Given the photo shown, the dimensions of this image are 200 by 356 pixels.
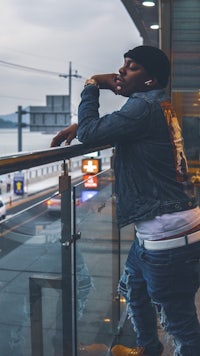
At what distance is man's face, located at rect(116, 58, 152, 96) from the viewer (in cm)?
171

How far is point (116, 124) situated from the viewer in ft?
5.28

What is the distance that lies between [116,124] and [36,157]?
29 cm

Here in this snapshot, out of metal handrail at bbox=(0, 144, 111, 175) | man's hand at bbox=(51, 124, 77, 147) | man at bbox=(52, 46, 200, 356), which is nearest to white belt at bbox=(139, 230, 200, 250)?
man at bbox=(52, 46, 200, 356)

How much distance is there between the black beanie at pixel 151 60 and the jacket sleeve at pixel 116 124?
0.43 feet

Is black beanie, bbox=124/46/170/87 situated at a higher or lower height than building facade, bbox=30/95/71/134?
lower

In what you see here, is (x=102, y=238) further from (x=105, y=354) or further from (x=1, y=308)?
(x=1, y=308)

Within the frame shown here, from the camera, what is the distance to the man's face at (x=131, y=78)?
1710mm

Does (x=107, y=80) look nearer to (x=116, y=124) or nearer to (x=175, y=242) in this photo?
(x=116, y=124)

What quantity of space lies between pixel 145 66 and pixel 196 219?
55cm

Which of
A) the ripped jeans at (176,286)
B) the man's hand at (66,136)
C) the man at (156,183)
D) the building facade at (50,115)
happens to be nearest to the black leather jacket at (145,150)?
the man at (156,183)

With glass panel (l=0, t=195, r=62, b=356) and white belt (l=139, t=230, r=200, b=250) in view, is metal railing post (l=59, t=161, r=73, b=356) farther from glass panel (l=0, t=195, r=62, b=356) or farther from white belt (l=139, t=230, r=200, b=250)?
white belt (l=139, t=230, r=200, b=250)

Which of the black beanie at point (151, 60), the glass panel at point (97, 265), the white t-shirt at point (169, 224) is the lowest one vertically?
the glass panel at point (97, 265)

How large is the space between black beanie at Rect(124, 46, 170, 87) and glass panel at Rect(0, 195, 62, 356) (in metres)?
0.58

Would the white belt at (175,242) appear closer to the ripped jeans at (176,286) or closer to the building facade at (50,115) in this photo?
the ripped jeans at (176,286)
